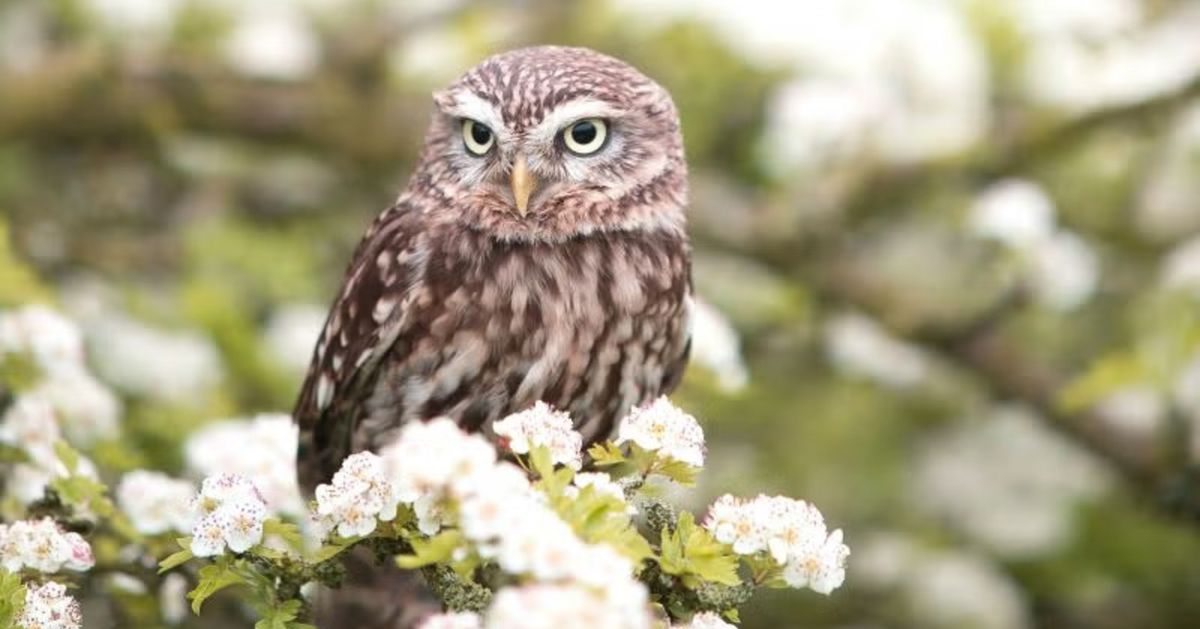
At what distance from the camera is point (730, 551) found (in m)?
1.85

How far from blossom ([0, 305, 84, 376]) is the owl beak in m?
0.77

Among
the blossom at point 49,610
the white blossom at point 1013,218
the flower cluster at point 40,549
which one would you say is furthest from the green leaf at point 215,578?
the white blossom at point 1013,218

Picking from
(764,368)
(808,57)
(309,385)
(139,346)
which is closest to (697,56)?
(808,57)

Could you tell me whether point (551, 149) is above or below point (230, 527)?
above

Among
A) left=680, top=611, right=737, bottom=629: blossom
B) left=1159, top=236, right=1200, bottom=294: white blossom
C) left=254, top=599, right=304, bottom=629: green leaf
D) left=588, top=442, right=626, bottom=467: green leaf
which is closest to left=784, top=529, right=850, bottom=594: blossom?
left=680, top=611, right=737, bottom=629: blossom

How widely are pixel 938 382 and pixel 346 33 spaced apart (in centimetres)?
195

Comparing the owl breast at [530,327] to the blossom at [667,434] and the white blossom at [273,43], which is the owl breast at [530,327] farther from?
the white blossom at [273,43]

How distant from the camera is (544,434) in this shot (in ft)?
6.01

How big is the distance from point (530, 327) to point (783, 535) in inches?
37.4

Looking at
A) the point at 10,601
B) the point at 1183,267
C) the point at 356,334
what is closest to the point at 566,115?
the point at 356,334

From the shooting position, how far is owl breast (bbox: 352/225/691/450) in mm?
2740

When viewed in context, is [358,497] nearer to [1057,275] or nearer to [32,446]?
[32,446]

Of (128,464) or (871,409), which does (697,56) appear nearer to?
(871,409)

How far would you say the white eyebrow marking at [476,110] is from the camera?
271cm
